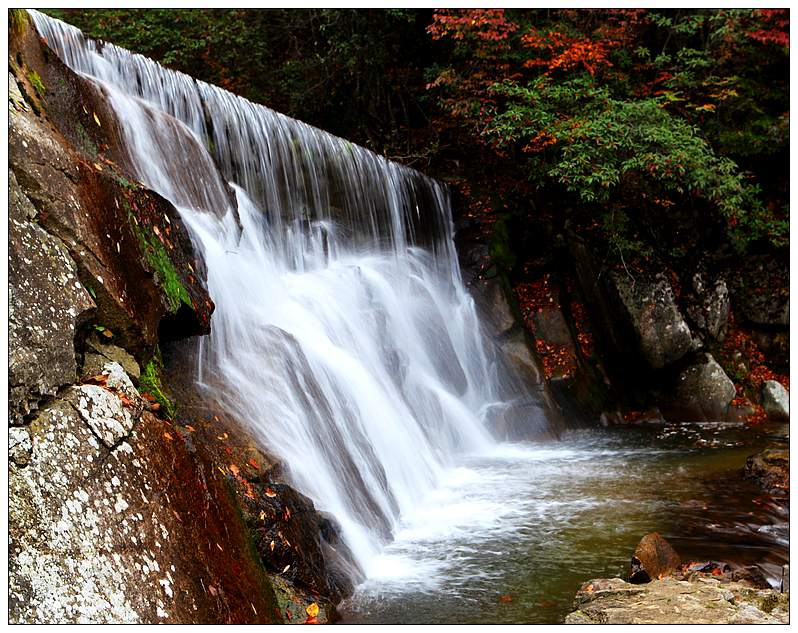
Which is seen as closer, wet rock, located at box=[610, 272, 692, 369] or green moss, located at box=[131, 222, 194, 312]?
green moss, located at box=[131, 222, 194, 312]

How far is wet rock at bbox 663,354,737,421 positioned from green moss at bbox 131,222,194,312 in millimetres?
9565

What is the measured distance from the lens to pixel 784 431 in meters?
10.7

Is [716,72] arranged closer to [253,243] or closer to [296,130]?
[296,130]

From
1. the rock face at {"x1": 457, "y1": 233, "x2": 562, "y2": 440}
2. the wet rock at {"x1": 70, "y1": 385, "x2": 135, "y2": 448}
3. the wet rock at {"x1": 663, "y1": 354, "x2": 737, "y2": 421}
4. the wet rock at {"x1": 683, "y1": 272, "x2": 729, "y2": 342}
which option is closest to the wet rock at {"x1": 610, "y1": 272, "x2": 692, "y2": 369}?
the wet rock at {"x1": 663, "y1": 354, "x2": 737, "y2": 421}

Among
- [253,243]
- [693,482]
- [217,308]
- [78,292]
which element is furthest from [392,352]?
[78,292]

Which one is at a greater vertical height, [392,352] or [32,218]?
[32,218]

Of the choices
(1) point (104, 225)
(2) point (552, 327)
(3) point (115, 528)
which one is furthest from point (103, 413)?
(2) point (552, 327)

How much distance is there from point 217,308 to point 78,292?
2569 mm

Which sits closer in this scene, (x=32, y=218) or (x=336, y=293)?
(x=32, y=218)

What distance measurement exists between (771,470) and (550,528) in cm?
308

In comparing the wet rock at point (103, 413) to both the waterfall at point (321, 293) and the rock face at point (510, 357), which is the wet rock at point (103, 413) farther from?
the rock face at point (510, 357)

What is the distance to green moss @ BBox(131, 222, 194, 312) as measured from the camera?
4320 millimetres

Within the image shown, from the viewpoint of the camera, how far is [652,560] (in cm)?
503

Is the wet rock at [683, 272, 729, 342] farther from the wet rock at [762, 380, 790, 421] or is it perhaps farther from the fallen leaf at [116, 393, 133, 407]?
the fallen leaf at [116, 393, 133, 407]
